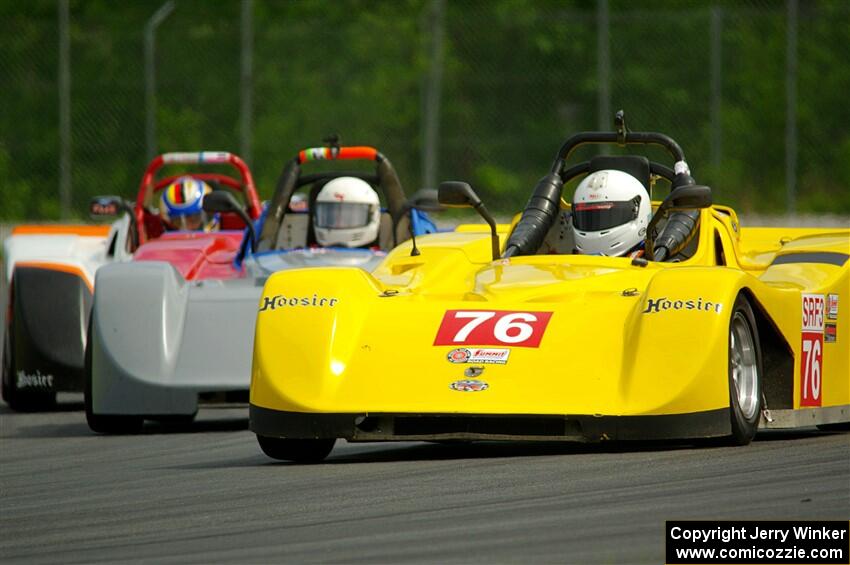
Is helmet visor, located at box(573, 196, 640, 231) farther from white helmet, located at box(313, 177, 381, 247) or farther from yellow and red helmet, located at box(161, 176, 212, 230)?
yellow and red helmet, located at box(161, 176, 212, 230)

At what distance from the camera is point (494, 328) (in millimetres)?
8758

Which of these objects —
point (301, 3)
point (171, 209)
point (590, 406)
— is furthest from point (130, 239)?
point (301, 3)

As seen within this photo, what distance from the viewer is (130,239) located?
16.4 meters

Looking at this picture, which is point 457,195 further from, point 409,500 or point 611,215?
point 409,500

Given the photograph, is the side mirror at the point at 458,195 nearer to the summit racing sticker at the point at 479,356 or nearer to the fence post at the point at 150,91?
the summit racing sticker at the point at 479,356

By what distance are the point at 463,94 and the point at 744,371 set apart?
18241 millimetres

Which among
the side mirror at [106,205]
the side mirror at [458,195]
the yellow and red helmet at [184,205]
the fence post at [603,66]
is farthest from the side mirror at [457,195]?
the fence post at [603,66]

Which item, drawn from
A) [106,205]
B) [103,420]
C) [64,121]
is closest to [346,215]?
[103,420]

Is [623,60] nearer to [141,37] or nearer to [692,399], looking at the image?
[141,37]

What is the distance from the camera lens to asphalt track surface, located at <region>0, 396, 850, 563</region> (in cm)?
636

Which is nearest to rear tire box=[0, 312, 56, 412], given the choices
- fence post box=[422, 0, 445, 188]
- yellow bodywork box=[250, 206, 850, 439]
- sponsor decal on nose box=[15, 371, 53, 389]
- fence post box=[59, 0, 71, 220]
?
sponsor decal on nose box=[15, 371, 53, 389]

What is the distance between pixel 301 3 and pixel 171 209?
17215mm

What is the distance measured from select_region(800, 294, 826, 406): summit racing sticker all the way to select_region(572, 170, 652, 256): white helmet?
3.65ft

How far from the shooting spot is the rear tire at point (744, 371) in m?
8.77
